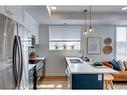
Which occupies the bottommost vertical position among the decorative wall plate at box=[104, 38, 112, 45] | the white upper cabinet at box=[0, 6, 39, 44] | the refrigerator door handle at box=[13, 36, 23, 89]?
the refrigerator door handle at box=[13, 36, 23, 89]

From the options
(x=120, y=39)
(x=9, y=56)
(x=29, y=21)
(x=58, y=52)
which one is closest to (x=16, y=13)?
(x=9, y=56)

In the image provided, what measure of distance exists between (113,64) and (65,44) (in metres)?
2.60

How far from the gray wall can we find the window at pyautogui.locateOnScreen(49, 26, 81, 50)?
0.18 metres

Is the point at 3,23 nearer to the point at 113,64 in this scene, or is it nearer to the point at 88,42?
the point at 113,64

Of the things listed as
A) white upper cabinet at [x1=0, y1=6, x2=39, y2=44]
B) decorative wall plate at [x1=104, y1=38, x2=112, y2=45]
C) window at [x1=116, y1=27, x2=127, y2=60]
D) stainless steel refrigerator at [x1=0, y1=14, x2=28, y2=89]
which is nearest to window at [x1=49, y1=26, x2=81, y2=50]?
decorative wall plate at [x1=104, y1=38, x2=112, y2=45]

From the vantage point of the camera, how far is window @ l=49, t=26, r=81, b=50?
9656 mm

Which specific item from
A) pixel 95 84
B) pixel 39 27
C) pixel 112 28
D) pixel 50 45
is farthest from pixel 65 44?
pixel 95 84

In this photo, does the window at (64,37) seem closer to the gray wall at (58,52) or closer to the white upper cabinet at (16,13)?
the gray wall at (58,52)

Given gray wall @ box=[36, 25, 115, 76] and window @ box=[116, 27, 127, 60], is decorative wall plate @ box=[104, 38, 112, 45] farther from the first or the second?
window @ box=[116, 27, 127, 60]

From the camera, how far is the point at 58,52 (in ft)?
31.6

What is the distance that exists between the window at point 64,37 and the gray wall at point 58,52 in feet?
0.60

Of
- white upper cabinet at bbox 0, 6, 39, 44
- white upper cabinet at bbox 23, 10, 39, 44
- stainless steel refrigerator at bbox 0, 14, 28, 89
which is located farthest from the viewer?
white upper cabinet at bbox 23, 10, 39, 44

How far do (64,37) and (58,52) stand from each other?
737mm

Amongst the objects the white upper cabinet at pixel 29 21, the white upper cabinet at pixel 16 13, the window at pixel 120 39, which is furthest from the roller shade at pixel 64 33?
the white upper cabinet at pixel 16 13
